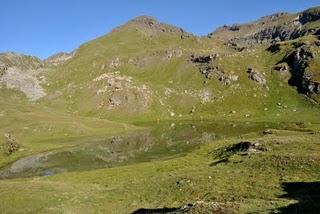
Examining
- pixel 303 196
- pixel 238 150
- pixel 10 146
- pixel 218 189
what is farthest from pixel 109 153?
pixel 303 196

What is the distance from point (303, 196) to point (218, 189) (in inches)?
427

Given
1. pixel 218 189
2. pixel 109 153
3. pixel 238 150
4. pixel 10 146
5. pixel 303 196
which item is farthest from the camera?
pixel 10 146

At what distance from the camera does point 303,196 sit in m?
40.5

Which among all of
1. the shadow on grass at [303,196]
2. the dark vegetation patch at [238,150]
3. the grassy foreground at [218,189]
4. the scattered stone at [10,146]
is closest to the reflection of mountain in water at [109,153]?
the scattered stone at [10,146]

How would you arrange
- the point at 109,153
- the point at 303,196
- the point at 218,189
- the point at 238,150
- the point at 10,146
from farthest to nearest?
the point at 10,146 → the point at 109,153 → the point at 238,150 → the point at 218,189 → the point at 303,196

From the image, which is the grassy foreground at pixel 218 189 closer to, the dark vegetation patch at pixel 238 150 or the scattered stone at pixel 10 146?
the dark vegetation patch at pixel 238 150

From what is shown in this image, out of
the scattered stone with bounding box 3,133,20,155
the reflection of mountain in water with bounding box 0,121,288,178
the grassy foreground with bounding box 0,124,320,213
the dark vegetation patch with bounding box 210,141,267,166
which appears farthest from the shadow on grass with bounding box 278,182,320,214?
the scattered stone with bounding box 3,133,20,155

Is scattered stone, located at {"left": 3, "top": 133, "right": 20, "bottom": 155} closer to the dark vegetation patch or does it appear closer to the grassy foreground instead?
the grassy foreground

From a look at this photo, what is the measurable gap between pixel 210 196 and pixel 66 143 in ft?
353

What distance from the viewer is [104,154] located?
120000 mm

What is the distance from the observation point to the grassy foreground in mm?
43219

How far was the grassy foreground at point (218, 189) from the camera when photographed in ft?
142

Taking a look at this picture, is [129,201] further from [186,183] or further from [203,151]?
[203,151]

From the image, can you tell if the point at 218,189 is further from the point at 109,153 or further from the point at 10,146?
the point at 10,146
